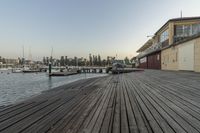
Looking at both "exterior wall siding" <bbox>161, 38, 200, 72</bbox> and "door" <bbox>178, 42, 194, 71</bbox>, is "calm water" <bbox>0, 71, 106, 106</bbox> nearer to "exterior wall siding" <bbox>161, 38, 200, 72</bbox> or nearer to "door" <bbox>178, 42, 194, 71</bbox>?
"exterior wall siding" <bbox>161, 38, 200, 72</bbox>

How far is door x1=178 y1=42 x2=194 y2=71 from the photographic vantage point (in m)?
19.6

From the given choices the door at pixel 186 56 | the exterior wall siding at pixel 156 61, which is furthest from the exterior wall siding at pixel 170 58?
the exterior wall siding at pixel 156 61

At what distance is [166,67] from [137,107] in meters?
24.3

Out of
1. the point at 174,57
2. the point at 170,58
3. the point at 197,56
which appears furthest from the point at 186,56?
the point at 170,58

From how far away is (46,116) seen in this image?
16.4 feet

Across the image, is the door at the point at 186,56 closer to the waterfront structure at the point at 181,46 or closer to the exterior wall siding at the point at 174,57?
the waterfront structure at the point at 181,46

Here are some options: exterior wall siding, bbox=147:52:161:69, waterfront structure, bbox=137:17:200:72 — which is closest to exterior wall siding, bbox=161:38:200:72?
waterfront structure, bbox=137:17:200:72

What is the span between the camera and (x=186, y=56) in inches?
818

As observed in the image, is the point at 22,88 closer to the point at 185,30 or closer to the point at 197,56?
the point at 197,56

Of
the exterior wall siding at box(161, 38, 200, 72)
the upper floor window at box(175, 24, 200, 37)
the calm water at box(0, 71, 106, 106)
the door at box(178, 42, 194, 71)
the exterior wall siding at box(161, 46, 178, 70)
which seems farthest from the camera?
the upper floor window at box(175, 24, 200, 37)

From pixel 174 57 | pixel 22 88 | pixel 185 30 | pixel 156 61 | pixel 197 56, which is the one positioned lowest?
pixel 22 88

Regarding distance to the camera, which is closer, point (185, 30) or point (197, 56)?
point (197, 56)

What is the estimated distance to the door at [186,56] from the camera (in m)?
19.6

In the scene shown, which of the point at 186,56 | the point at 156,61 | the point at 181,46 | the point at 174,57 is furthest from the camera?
the point at 156,61
